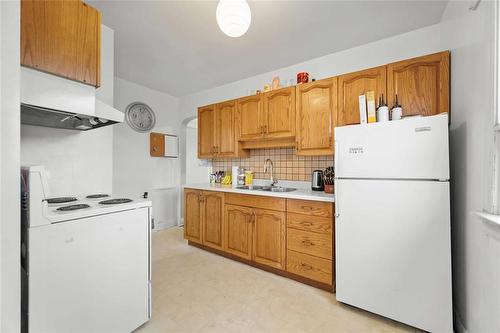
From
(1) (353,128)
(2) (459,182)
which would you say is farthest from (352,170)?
(2) (459,182)

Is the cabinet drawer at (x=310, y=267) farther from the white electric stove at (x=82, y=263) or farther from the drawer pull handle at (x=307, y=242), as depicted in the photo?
the white electric stove at (x=82, y=263)

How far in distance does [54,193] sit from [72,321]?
1035 millimetres

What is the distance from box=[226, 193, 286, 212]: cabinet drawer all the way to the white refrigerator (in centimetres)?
63

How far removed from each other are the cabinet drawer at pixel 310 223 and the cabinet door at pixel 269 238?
0.30 ft

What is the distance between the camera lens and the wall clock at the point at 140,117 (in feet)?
11.2

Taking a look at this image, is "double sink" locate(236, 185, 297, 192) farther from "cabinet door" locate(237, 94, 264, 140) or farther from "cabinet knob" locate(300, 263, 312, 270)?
"cabinet knob" locate(300, 263, 312, 270)

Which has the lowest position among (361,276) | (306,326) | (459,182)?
(306,326)

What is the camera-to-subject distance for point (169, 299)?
184 centimetres

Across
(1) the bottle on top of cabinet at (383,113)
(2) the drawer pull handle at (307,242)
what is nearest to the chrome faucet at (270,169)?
(2) the drawer pull handle at (307,242)

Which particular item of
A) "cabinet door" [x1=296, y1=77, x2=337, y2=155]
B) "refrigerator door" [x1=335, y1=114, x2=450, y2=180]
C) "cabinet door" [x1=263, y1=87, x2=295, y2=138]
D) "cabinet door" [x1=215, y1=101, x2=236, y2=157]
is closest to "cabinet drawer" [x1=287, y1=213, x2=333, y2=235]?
"refrigerator door" [x1=335, y1=114, x2=450, y2=180]
